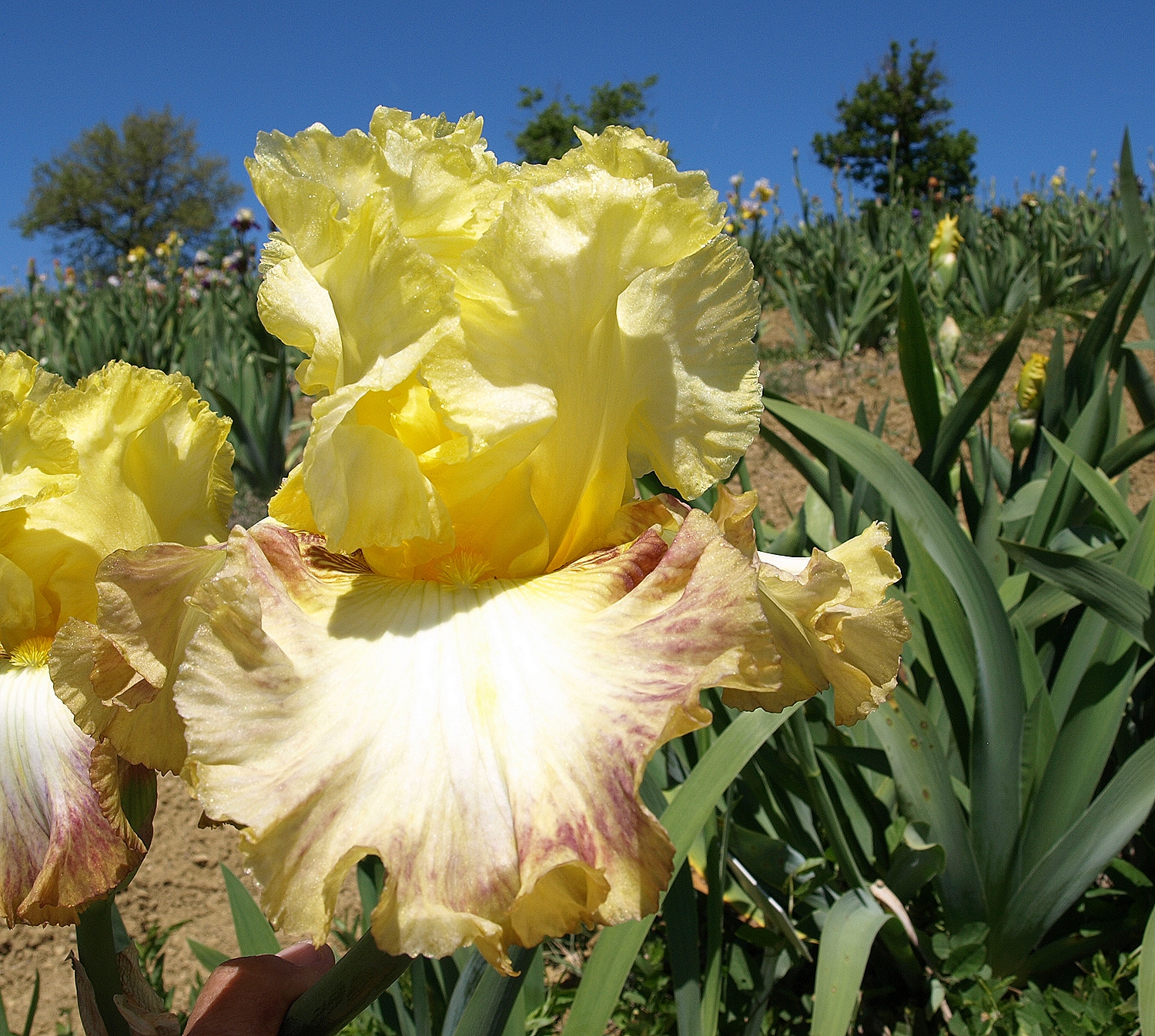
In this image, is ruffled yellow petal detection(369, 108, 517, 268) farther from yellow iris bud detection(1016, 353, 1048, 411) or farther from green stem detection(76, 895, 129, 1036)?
yellow iris bud detection(1016, 353, 1048, 411)

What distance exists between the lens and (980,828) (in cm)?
146

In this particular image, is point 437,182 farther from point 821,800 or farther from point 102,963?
point 821,800

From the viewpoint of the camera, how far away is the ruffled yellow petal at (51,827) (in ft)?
2.24

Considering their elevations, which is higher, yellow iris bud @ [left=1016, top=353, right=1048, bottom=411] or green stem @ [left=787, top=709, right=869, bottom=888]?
yellow iris bud @ [left=1016, top=353, right=1048, bottom=411]

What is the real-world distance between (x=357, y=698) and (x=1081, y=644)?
4.93 ft

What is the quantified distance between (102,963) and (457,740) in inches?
20.6

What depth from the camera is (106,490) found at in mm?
812

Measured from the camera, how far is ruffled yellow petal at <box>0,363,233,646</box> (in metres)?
0.79

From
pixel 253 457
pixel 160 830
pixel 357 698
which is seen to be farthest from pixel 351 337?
pixel 253 457

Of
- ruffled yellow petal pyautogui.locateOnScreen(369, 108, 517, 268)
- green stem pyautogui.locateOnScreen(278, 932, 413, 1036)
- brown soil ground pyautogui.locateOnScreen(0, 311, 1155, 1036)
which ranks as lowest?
brown soil ground pyautogui.locateOnScreen(0, 311, 1155, 1036)

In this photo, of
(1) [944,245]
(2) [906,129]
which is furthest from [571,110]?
(1) [944,245]

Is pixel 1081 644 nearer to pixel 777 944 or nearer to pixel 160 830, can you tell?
pixel 777 944

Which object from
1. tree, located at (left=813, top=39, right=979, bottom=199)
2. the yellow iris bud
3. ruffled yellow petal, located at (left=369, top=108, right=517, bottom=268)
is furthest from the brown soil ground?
tree, located at (left=813, top=39, right=979, bottom=199)

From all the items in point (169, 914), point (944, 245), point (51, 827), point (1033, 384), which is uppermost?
point (944, 245)
